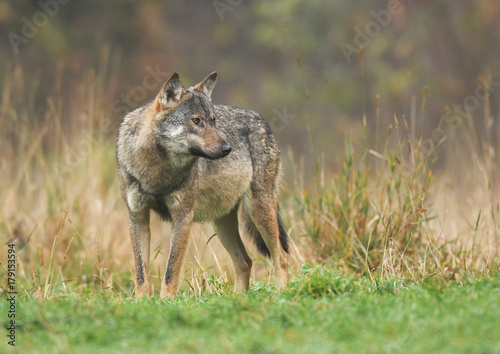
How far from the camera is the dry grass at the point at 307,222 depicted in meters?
6.57

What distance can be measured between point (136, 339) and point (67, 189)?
5.03 m

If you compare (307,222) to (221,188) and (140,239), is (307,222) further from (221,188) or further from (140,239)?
(140,239)

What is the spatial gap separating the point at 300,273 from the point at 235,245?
1.49 metres

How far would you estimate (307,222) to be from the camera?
7.57 meters

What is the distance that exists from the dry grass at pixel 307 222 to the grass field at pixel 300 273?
0.07 feet

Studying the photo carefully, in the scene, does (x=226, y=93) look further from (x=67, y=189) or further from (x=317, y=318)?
(x=317, y=318)

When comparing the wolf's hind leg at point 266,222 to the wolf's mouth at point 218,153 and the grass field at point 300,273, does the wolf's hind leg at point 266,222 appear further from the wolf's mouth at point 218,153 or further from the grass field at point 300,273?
the wolf's mouth at point 218,153

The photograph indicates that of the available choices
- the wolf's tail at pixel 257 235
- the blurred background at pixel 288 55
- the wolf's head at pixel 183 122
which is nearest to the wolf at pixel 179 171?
the wolf's head at pixel 183 122

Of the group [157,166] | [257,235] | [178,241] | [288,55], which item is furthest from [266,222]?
[288,55]

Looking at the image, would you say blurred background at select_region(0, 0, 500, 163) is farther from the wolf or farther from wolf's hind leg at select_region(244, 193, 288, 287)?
the wolf

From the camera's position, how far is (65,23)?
19203 mm

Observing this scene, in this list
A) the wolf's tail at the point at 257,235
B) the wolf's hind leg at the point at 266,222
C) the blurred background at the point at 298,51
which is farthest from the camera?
the blurred background at the point at 298,51

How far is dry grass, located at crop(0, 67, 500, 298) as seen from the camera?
6574 millimetres

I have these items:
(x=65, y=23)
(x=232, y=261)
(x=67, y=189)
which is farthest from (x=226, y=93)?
(x=232, y=261)
